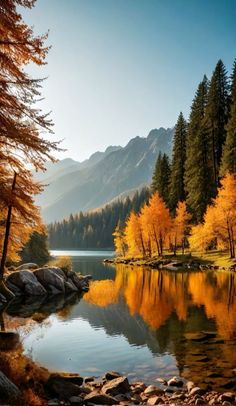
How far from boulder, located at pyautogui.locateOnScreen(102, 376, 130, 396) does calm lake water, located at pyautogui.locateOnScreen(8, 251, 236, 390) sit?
1.82 metres

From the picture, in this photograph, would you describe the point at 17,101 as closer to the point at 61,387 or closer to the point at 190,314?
the point at 61,387

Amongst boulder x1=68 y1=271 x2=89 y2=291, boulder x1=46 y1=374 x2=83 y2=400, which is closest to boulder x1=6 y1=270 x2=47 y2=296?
boulder x1=68 y1=271 x2=89 y2=291

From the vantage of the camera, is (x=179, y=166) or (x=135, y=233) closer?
(x=135, y=233)

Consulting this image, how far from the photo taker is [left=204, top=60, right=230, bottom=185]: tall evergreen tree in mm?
82062

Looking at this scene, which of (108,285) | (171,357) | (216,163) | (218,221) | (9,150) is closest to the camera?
(9,150)

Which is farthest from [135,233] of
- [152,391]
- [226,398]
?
[226,398]

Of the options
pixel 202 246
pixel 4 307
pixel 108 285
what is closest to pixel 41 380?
pixel 4 307

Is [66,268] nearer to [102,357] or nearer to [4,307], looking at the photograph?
[4,307]

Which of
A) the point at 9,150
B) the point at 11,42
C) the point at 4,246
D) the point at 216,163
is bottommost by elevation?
the point at 4,246

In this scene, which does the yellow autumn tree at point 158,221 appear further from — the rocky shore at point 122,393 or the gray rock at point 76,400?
the gray rock at point 76,400

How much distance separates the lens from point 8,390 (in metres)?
10.0

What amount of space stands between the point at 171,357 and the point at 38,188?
1010cm

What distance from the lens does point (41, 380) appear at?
504 inches

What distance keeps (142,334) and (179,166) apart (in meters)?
71.1
